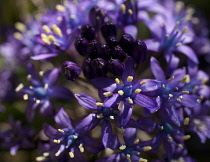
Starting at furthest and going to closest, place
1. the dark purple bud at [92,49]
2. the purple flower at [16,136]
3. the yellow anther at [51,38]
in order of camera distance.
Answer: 1. the purple flower at [16,136]
2. the yellow anther at [51,38]
3. the dark purple bud at [92,49]

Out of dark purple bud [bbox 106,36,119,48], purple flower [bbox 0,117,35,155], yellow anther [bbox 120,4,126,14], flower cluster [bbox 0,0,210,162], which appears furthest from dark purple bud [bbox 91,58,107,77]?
purple flower [bbox 0,117,35,155]

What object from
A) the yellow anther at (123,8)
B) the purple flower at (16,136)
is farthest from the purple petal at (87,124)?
the yellow anther at (123,8)

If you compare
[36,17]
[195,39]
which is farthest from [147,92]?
[36,17]

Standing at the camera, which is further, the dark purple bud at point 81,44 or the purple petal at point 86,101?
the dark purple bud at point 81,44

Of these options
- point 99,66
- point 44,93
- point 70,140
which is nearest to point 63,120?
point 70,140

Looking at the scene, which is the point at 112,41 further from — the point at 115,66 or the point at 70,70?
the point at 70,70

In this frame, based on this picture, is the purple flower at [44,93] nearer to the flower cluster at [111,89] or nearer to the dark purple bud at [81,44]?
the flower cluster at [111,89]

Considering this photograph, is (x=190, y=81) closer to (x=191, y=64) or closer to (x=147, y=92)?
(x=191, y=64)
